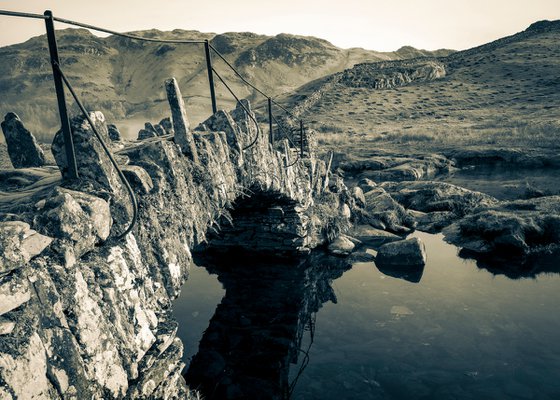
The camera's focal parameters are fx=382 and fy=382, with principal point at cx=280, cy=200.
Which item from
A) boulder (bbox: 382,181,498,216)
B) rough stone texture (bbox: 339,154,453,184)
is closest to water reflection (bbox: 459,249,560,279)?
boulder (bbox: 382,181,498,216)

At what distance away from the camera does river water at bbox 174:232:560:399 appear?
26.2 feet

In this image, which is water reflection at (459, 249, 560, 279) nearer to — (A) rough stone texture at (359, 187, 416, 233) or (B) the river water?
(B) the river water

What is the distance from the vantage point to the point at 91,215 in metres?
3.67

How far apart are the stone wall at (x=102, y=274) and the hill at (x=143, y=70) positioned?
54.1m

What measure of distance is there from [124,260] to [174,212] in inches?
52.0

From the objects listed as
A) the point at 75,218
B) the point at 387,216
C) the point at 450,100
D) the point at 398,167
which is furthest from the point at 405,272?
the point at 450,100

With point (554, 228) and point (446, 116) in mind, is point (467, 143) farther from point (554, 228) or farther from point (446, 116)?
point (554, 228)

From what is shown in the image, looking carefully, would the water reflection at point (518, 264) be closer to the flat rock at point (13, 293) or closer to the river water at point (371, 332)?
the river water at point (371, 332)

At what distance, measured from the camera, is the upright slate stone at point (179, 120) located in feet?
17.9

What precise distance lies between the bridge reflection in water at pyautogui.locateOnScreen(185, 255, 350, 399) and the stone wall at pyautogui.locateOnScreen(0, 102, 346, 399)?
3.25 metres

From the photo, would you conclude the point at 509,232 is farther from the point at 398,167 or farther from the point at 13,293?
the point at 13,293

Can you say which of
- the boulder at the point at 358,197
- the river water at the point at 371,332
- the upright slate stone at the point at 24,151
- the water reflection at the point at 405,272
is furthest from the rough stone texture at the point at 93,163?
the boulder at the point at 358,197

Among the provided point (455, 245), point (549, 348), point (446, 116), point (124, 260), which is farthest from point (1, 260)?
point (446, 116)

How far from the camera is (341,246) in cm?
1490
